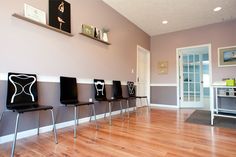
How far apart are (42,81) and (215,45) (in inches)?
192

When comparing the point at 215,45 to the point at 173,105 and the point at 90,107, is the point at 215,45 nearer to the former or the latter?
the point at 173,105

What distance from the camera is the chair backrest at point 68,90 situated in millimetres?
2477

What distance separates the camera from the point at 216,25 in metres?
4.62

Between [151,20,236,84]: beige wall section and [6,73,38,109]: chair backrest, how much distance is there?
439cm

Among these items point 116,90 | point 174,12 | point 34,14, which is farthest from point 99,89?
point 174,12

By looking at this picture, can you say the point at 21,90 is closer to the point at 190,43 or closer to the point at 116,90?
the point at 116,90

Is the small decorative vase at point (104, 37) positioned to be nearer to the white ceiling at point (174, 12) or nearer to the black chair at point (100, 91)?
the white ceiling at point (174, 12)

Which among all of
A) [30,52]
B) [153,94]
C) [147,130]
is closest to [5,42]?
[30,52]

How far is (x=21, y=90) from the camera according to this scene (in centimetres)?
200

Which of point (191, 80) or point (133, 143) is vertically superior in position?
point (191, 80)

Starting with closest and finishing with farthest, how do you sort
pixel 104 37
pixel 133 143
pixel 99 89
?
1. pixel 133 143
2. pixel 99 89
3. pixel 104 37

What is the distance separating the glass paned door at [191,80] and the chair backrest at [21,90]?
15.6 feet

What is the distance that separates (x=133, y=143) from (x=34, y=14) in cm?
231

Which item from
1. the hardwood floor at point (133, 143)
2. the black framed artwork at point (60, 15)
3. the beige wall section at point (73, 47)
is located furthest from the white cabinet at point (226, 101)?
the black framed artwork at point (60, 15)
